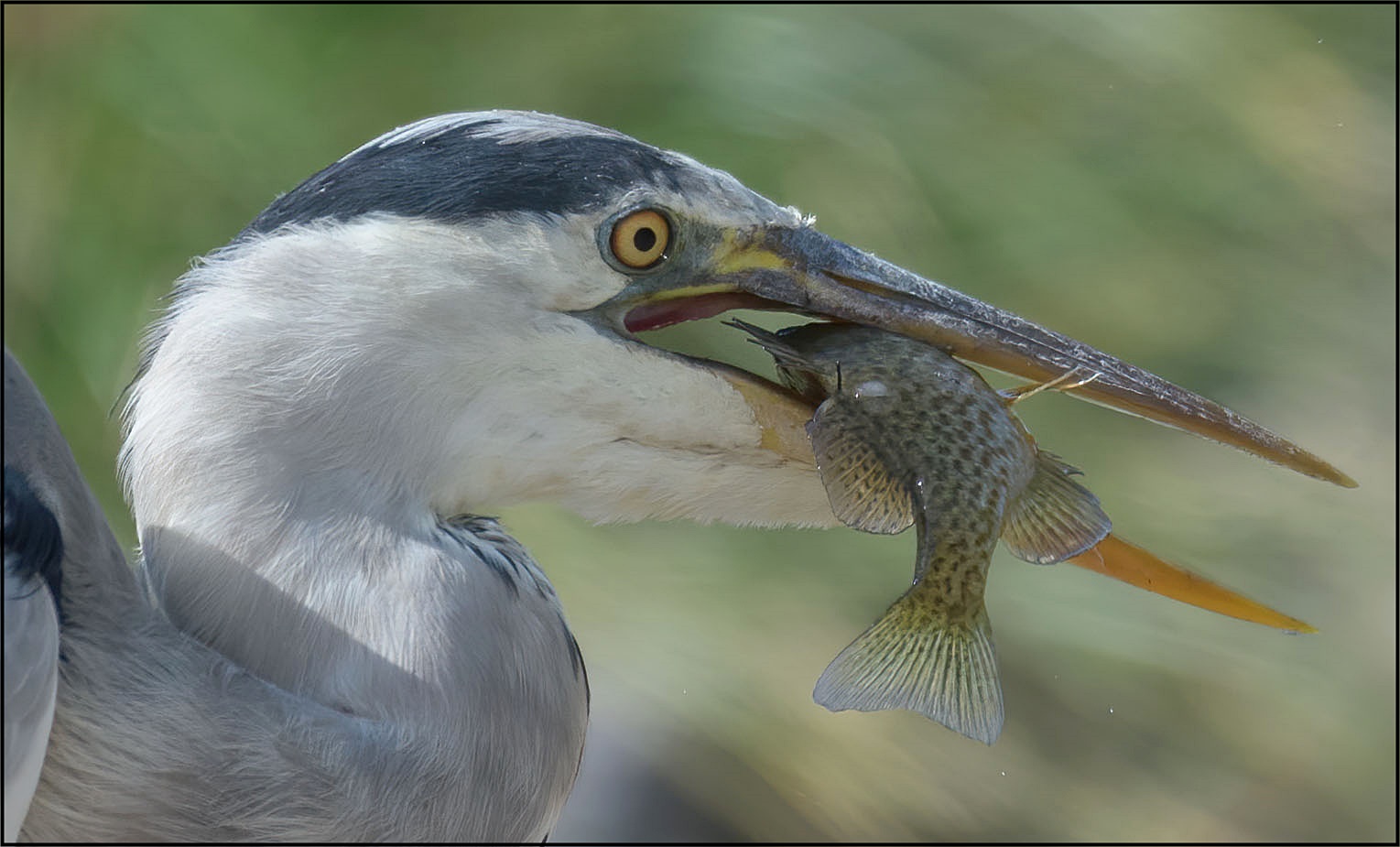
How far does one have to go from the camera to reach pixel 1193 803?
10.6 feet

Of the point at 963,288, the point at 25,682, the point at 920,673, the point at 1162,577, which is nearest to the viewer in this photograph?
the point at 25,682

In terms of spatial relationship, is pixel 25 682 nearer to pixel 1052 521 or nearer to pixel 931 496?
pixel 931 496

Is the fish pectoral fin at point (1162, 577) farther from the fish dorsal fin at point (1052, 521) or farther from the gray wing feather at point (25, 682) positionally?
the gray wing feather at point (25, 682)

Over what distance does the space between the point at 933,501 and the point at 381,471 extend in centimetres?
46

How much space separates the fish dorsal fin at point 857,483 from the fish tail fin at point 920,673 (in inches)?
3.1

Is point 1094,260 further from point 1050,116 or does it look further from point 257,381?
point 257,381

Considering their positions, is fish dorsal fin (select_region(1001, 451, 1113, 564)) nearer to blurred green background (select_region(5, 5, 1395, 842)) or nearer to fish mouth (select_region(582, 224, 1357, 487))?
fish mouth (select_region(582, 224, 1357, 487))

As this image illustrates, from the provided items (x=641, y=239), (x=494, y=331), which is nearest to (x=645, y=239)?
(x=641, y=239)

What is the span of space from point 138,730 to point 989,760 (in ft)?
7.07

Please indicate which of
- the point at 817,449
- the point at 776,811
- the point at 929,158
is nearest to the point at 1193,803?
the point at 776,811

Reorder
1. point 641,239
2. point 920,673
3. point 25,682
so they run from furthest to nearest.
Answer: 1. point 641,239
2. point 920,673
3. point 25,682

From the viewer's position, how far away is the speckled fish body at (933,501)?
3.90 ft

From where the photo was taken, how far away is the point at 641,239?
4.28 ft

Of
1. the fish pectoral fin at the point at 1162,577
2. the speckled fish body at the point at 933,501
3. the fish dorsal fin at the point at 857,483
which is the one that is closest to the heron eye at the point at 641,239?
the speckled fish body at the point at 933,501
